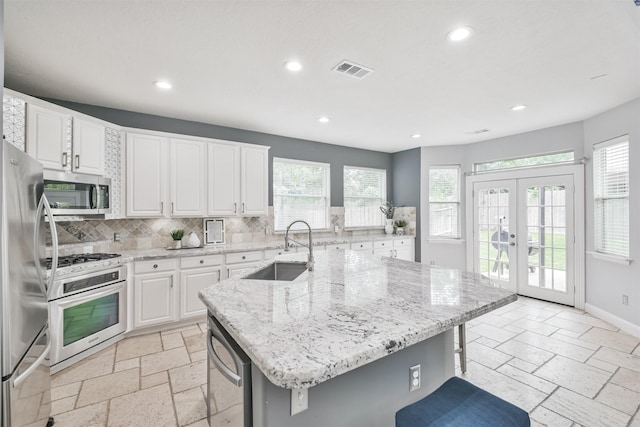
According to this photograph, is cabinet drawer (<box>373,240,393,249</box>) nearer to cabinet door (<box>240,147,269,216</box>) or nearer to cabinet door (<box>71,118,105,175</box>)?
cabinet door (<box>240,147,269,216</box>)

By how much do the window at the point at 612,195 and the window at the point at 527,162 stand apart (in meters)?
0.48

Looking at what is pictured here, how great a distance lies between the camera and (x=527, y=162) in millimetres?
4910

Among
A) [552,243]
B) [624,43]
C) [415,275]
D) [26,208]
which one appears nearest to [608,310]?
[552,243]

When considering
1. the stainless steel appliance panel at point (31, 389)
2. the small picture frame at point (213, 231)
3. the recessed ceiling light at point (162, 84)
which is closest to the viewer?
the stainless steel appliance panel at point (31, 389)

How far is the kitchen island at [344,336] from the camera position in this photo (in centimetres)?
96

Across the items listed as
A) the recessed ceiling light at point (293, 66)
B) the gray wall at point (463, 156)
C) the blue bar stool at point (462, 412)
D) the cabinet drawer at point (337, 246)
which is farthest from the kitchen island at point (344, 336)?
the gray wall at point (463, 156)

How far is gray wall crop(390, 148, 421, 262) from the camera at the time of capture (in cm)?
595

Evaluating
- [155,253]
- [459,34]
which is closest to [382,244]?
[155,253]

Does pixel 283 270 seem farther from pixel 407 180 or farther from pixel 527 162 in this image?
pixel 527 162

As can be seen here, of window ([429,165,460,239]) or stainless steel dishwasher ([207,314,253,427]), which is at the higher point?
window ([429,165,460,239])

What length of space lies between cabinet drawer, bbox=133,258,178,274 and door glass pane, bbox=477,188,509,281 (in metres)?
5.11

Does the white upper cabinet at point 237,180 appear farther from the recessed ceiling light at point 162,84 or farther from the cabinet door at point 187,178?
the recessed ceiling light at point 162,84

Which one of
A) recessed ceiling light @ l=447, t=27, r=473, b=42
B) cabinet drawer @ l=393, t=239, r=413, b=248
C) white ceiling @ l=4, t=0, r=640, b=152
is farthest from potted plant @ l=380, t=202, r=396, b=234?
recessed ceiling light @ l=447, t=27, r=473, b=42

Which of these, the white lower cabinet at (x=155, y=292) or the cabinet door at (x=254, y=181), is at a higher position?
the cabinet door at (x=254, y=181)
